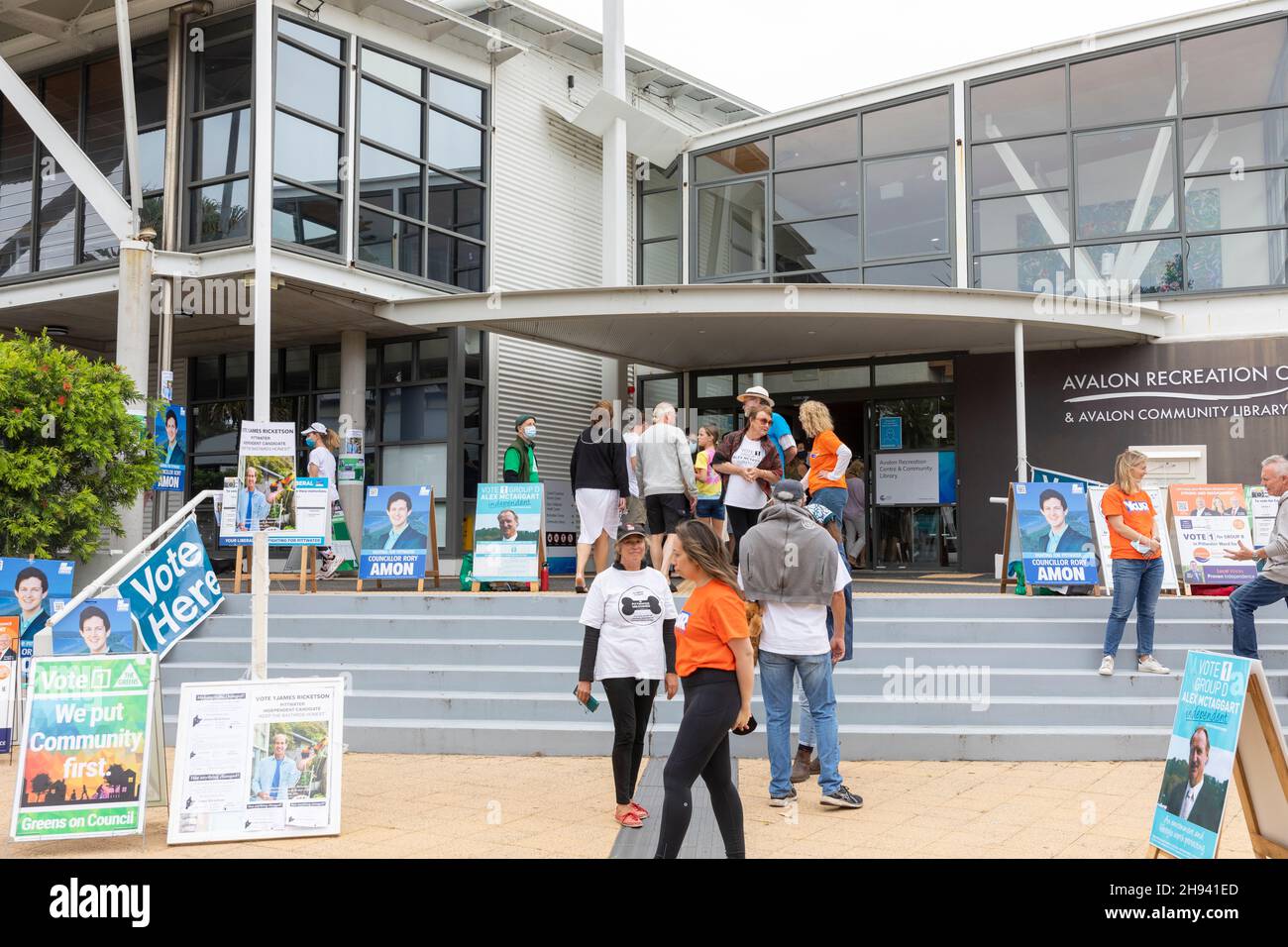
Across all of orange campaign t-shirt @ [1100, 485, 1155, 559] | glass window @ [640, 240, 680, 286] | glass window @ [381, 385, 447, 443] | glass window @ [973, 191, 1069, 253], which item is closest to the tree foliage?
glass window @ [381, 385, 447, 443]

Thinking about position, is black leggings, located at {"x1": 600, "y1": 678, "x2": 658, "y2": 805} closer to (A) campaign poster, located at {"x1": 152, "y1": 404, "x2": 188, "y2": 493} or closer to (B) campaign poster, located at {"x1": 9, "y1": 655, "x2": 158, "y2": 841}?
(B) campaign poster, located at {"x1": 9, "y1": 655, "x2": 158, "y2": 841}

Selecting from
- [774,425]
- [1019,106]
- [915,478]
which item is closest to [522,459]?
[774,425]

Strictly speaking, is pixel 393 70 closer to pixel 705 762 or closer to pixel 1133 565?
pixel 1133 565

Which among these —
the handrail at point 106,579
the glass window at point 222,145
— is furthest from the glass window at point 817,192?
the handrail at point 106,579

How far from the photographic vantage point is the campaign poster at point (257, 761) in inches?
223

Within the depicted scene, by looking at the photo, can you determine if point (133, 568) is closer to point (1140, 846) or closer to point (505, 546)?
point (505, 546)

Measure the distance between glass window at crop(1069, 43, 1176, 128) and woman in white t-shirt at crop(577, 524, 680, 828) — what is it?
12051 millimetres

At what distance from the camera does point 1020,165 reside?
1541 cm

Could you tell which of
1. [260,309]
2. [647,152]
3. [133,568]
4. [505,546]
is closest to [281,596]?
[133,568]

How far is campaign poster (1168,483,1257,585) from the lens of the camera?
1009cm

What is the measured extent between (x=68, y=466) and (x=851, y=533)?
29.9 ft

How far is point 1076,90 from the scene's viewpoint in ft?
49.2

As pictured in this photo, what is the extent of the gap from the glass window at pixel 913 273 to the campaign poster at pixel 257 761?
11812 millimetres

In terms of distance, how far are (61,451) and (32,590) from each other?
156 cm
